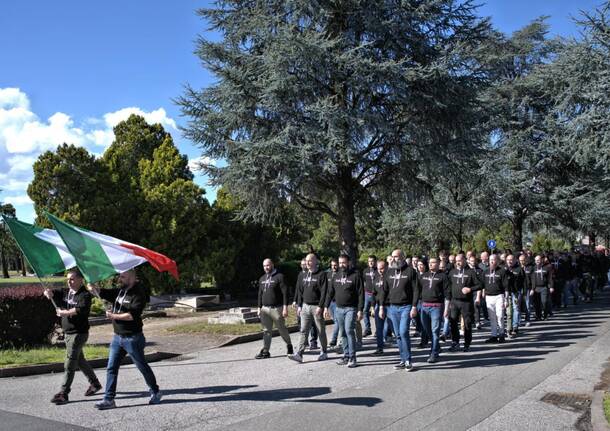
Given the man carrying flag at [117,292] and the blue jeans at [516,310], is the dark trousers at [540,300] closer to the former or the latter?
the blue jeans at [516,310]

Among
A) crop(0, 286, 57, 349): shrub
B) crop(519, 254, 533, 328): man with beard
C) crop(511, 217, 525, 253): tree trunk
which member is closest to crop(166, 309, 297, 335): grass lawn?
crop(0, 286, 57, 349): shrub

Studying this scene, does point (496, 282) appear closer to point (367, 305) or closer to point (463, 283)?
point (463, 283)

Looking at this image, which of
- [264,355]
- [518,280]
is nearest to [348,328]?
[264,355]

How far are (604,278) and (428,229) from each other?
869 cm

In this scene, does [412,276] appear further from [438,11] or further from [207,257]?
[207,257]

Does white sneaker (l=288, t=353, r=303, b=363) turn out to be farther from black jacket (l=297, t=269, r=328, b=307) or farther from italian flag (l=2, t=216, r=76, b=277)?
italian flag (l=2, t=216, r=76, b=277)

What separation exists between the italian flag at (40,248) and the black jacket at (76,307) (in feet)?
1.27

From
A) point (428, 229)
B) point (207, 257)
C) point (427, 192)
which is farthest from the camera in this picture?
point (428, 229)

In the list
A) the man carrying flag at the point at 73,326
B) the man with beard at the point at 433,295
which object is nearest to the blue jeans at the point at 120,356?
the man carrying flag at the point at 73,326

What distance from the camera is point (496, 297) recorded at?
12.8 m

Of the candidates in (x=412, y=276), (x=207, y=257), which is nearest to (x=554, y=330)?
(x=412, y=276)

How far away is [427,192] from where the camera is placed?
66.6 feet

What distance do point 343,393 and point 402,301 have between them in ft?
7.83

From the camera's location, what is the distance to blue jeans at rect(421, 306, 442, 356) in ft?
34.1
